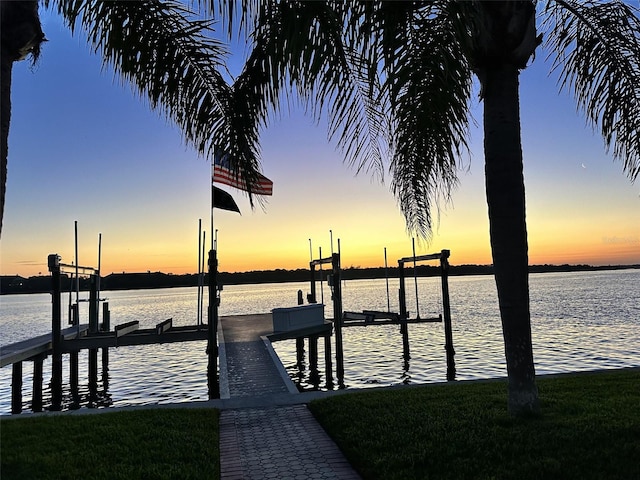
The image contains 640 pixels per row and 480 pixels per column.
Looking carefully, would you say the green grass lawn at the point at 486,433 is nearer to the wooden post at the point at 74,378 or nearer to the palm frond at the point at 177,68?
the palm frond at the point at 177,68

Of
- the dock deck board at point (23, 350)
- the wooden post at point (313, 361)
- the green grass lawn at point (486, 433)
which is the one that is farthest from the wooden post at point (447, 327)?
the dock deck board at point (23, 350)

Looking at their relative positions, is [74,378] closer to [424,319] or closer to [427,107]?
[424,319]

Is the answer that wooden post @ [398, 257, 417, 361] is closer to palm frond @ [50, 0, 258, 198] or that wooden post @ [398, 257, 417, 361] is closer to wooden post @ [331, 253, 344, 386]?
wooden post @ [331, 253, 344, 386]

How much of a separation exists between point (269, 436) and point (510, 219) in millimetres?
4189

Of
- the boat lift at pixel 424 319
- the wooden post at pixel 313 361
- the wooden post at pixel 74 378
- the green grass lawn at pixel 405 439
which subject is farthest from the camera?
the wooden post at pixel 313 361

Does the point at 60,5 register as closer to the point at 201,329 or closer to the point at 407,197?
the point at 407,197

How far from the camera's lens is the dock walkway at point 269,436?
5574 mm

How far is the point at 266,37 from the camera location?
21.5 ft

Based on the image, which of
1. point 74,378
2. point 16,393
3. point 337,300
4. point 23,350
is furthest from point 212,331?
point 74,378

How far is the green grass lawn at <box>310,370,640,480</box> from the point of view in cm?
511

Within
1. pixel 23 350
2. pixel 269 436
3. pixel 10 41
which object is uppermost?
pixel 10 41

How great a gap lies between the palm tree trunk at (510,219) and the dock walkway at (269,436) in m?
2.61

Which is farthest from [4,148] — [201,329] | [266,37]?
[201,329]

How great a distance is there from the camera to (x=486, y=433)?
6238 mm
